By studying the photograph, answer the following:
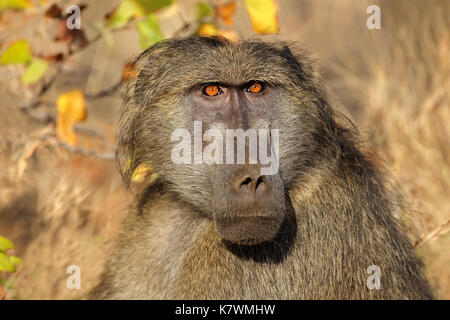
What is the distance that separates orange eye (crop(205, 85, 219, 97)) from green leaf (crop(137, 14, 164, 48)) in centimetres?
96

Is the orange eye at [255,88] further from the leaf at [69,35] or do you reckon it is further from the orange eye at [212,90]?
the leaf at [69,35]

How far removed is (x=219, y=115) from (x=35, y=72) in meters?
1.50

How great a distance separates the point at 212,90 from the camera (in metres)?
2.82

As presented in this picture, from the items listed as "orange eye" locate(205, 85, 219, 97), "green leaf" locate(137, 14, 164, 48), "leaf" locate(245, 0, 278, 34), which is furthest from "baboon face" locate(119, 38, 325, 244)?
"green leaf" locate(137, 14, 164, 48)

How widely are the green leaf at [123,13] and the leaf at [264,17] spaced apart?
727 millimetres

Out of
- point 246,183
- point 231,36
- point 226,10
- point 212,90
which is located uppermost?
point 226,10

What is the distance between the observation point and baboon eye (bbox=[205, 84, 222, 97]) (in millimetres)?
2812

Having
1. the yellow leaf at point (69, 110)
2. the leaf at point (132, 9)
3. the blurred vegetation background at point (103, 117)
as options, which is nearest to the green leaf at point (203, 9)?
the blurred vegetation background at point (103, 117)

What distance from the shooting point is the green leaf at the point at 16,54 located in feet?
11.5

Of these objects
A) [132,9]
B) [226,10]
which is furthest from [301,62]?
[132,9]

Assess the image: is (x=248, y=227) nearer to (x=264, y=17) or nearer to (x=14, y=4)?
(x=264, y=17)

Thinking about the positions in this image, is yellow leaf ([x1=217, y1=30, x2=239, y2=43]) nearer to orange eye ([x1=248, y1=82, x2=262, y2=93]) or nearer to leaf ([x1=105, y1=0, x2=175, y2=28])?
orange eye ([x1=248, y1=82, x2=262, y2=93])
